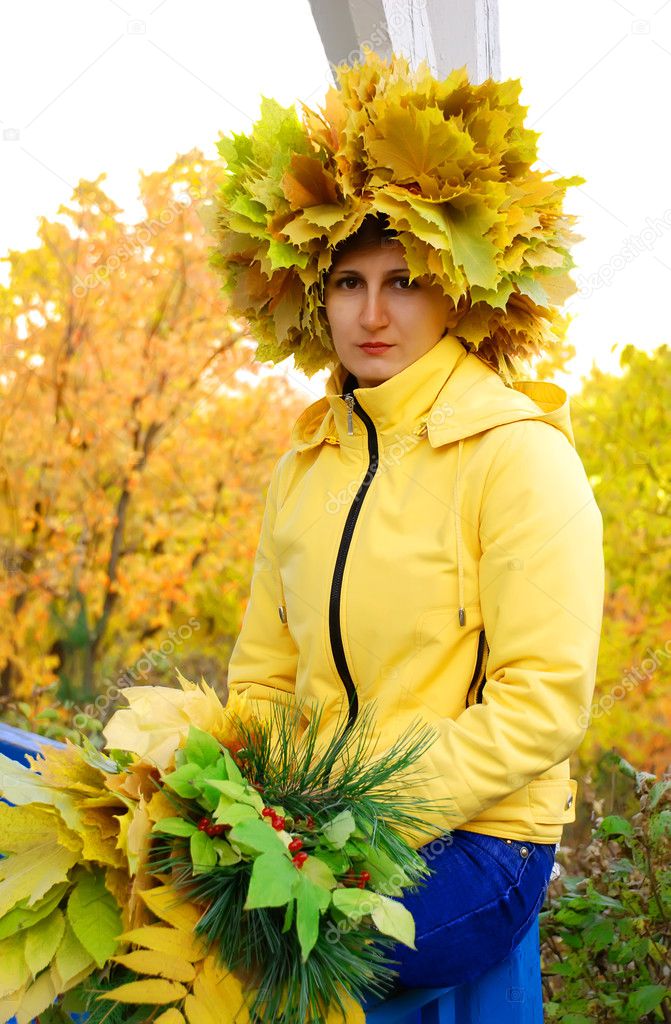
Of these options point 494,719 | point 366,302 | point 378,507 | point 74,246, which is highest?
point 74,246

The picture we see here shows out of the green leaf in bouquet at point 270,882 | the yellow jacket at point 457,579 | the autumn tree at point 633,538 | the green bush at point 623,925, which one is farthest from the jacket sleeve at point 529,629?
the autumn tree at point 633,538

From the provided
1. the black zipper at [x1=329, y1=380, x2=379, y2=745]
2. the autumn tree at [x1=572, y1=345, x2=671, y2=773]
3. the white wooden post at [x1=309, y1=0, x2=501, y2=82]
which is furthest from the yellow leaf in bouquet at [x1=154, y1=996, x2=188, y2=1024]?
the autumn tree at [x1=572, y1=345, x2=671, y2=773]

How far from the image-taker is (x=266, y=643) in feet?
7.39

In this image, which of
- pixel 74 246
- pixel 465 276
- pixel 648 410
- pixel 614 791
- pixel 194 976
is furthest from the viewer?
pixel 74 246

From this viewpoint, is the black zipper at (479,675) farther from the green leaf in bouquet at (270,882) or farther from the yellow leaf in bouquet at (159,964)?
the yellow leaf in bouquet at (159,964)

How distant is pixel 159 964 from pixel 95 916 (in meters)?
0.15

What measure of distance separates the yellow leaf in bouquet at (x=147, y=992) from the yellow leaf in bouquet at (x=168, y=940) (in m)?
0.04

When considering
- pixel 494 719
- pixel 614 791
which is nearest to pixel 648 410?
pixel 614 791

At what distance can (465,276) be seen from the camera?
1876 millimetres

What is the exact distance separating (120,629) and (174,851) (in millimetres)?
3712

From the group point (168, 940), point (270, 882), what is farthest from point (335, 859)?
point (168, 940)

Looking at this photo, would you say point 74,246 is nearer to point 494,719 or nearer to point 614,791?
point 614,791

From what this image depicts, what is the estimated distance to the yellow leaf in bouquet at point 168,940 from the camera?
1461mm

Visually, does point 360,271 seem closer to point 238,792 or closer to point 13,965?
point 238,792
